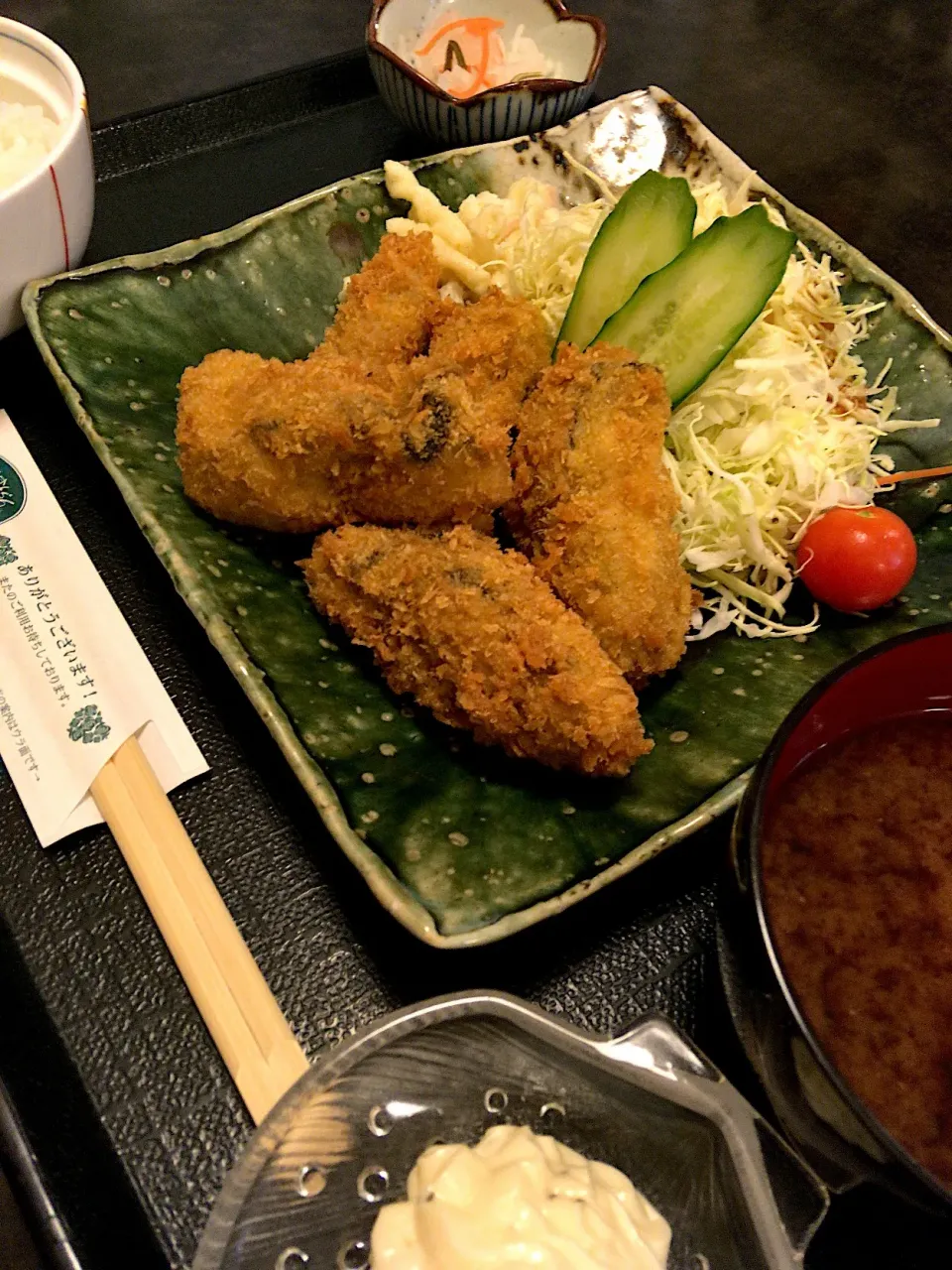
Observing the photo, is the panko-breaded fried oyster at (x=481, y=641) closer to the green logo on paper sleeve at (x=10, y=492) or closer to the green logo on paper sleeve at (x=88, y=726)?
the green logo on paper sleeve at (x=88, y=726)

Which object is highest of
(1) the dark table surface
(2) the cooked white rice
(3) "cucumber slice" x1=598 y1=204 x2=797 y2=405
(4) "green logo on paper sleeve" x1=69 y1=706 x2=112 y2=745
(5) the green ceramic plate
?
(2) the cooked white rice

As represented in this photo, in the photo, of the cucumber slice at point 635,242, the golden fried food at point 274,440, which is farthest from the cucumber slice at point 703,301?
the golden fried food at point 274,440

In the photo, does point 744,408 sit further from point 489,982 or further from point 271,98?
point 271,98

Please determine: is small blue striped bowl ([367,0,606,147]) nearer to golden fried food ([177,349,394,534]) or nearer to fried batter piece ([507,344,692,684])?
fried batter piece ([507,344,692,684])

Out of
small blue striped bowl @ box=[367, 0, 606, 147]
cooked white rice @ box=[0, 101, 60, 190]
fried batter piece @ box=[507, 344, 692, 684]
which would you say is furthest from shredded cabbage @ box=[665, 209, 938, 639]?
cooked white rice @ box=[0, 101, 60, 190]

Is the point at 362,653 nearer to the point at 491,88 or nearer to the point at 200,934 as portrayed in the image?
the point at 200,934

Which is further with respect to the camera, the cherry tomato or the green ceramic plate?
the cherry tomato
